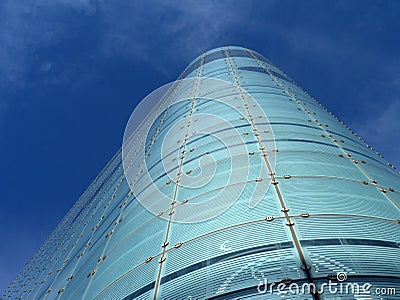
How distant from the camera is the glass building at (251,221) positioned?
4230 mm

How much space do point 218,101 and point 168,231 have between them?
739 centimetres

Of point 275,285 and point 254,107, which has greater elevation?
point 254,107

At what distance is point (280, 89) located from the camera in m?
14.4

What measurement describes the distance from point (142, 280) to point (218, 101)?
27.7 ft

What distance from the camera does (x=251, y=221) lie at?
5324 millimetres

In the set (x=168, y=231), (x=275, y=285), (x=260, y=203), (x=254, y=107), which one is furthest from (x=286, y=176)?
(x=254, y=107)

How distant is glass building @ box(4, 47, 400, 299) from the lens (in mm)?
4230

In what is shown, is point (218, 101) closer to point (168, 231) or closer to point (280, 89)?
point (280, 89)

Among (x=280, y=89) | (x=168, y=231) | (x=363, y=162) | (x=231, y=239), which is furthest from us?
(x=280, y=89)

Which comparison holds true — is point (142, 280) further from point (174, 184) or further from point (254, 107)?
point (254, 107)

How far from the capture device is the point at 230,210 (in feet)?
19.1

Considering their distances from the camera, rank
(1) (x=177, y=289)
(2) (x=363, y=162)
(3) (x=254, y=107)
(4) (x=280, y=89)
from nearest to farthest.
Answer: (1) (x=177, y=289) → (2) (x=363, y=162) → (3) (x=254, y=107) → (4) (x=280, y=89)

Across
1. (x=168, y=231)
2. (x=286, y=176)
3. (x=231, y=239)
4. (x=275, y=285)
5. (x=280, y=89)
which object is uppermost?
(x=280, y=89)

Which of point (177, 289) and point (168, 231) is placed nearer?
point (177, 289)
